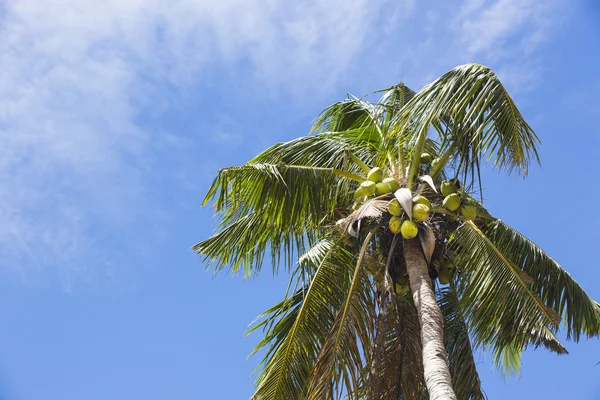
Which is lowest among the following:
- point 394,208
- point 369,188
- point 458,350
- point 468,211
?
point 458,350

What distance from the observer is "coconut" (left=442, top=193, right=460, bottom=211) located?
7.93 m

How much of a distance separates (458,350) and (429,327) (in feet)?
4.35

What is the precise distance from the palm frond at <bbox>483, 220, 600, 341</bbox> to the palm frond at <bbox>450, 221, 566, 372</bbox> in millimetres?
337

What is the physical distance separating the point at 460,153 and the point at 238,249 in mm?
3131

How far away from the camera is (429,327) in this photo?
695 cm

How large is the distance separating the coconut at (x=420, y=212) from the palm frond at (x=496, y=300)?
0.63m

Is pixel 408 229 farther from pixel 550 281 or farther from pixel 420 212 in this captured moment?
pixel 550 281

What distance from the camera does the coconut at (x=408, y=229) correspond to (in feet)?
24.7

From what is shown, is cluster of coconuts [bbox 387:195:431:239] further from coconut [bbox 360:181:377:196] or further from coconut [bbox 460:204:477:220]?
coconut [bbox 460:204:477:220]

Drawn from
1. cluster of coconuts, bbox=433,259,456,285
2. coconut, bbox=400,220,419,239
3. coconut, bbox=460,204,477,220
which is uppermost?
coconut, bbox=460,204,477,220

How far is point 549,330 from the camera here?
7184mm

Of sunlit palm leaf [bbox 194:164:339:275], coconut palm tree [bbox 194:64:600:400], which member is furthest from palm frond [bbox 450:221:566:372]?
sunlit palm leaf [bbox 194:164:339:275]

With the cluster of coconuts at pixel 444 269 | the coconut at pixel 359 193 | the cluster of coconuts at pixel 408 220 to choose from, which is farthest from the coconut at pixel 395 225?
the cluster of coconuts at pixel 444 269

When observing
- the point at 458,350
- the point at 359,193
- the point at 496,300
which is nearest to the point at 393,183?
the point at 359,193
